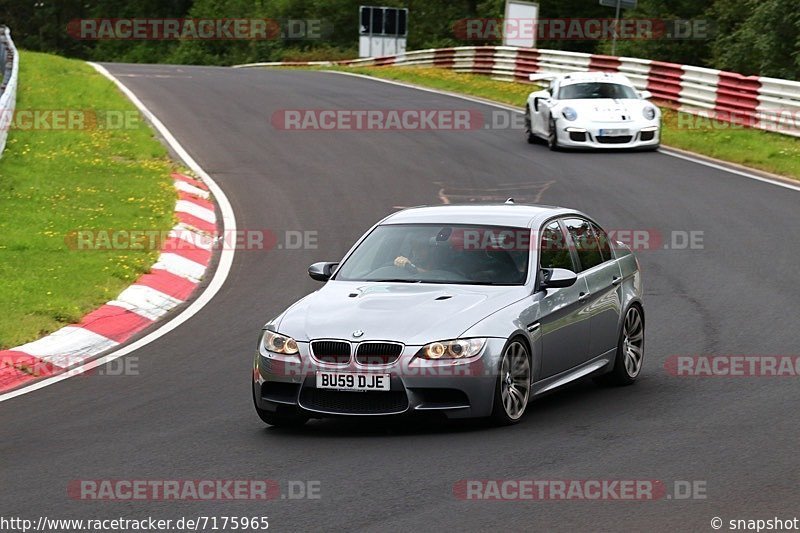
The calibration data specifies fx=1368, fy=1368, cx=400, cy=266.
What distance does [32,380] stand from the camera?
10633mm

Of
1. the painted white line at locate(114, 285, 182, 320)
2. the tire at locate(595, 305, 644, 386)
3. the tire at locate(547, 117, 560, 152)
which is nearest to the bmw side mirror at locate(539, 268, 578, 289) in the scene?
the tire at locate(595, 305, 644, 386)

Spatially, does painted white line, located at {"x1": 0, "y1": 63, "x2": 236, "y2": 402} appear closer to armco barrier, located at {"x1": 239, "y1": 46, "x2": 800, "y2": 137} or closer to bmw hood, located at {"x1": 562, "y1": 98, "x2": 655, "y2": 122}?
bmw hood, located at {"x1": 562, "y1": 98, "x2": 655, "y2": 122}

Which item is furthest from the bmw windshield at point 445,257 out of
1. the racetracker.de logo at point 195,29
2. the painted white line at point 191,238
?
the racetracker.de logo at point 195,29

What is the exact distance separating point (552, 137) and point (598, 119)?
0.89m

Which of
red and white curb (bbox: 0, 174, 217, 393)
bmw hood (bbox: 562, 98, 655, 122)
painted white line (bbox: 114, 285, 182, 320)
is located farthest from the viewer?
bmw hood (bbox: 562, 98, 655, 122)

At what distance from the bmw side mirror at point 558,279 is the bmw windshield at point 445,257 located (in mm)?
156

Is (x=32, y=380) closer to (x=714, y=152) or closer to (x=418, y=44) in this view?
(x=714, y=152)

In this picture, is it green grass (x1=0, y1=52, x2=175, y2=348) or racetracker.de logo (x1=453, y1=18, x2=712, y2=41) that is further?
racetracker.de logo (x1=453, y1=18, x2=712, y2=41)

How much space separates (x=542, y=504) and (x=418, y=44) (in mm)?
74633

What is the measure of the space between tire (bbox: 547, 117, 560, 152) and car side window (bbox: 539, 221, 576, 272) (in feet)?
49.7

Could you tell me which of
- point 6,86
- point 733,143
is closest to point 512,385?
point 733,143

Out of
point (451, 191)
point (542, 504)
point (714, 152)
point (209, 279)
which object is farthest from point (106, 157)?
point (542, 504)

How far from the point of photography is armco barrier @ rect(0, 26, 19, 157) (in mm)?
21297

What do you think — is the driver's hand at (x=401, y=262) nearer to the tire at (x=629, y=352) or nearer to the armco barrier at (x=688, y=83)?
the tire at (x=629, y=352)
